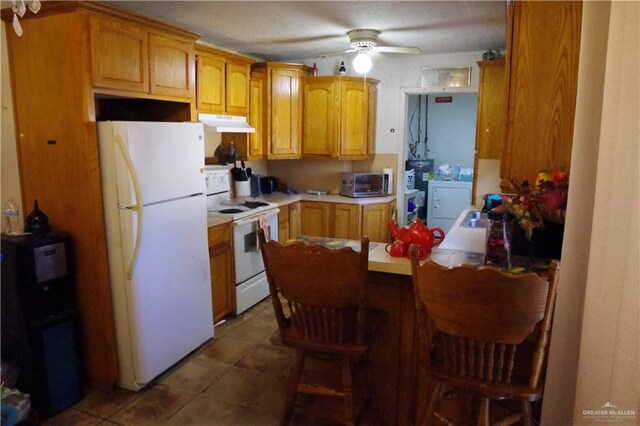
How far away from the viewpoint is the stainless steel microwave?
4723mm

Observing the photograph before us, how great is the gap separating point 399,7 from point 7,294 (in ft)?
9.19

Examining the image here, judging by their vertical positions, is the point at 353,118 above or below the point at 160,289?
above

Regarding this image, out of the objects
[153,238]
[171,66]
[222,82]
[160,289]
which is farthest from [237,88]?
[160,289]

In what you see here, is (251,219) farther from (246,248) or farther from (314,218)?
(314,218)

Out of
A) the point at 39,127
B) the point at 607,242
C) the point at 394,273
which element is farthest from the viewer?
the point at 39,127

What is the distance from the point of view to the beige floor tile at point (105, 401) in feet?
8.11

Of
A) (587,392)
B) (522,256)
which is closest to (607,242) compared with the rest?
(587,392)

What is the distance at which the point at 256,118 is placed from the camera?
4.36 metres

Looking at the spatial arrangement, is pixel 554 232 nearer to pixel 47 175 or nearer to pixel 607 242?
pixel 607 242

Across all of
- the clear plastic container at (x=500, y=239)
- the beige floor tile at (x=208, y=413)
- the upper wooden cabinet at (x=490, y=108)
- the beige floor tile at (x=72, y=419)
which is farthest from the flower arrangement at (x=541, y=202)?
the beige floor tile at (x=72, y=419)

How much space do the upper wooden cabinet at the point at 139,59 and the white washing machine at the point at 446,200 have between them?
387 centimetres

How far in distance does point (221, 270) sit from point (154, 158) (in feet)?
3.95

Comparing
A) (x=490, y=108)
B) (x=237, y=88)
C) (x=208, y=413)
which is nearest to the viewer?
(x=208, y=413)

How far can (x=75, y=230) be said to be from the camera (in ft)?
8.38
